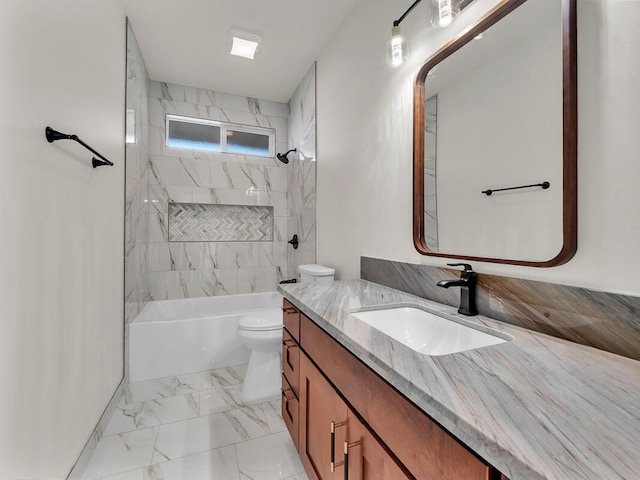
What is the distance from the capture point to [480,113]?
110 centimetres

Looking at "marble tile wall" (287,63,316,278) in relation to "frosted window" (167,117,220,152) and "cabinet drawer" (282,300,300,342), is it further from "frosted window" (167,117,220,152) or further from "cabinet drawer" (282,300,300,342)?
"cabinet drawer" (282,300,300,342)

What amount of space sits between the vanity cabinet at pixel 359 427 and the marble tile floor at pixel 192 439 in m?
0.29

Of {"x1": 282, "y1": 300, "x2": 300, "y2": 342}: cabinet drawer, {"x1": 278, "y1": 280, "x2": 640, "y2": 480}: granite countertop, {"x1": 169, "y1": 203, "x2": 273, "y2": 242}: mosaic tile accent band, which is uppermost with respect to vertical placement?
{"x1": 169, "y1": 203, "x2": 273, "y2": 242}: mosaic tile accent band

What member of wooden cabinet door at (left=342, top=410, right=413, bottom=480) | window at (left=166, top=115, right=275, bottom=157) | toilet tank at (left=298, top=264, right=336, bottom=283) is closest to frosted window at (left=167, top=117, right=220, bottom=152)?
window at (left=166, top=115, right=275, bottom=157)

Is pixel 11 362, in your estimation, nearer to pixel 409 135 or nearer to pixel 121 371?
pixel 121 371

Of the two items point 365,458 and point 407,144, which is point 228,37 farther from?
point 365,458

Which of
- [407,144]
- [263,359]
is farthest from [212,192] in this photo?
[407,144]

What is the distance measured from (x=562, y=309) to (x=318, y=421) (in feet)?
2.82

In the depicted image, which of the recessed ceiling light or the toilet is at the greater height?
the recessed ceiling light

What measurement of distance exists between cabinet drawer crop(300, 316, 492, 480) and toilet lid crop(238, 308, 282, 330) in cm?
113

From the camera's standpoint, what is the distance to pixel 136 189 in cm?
246

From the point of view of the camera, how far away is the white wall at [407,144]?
0.72m

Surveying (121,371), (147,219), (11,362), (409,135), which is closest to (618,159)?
(409,135)

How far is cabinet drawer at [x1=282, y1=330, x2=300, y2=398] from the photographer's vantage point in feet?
4.35
